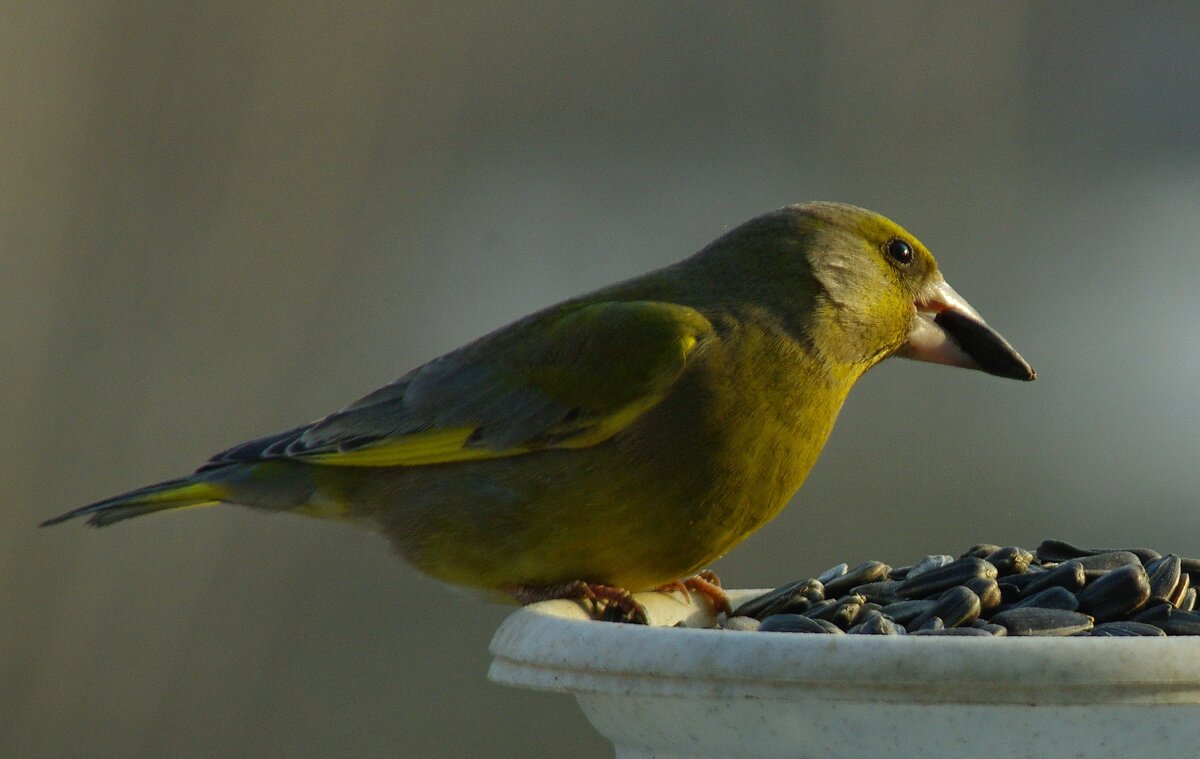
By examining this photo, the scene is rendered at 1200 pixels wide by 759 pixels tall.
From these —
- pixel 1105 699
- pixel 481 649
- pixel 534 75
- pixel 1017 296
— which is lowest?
pixel 481 649

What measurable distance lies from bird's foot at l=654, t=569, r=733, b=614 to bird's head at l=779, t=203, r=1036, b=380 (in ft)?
1.49

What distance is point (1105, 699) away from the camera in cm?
160

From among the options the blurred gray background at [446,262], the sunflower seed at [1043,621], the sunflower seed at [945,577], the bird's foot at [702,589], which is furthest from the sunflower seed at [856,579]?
the blurred gray background at [446,262]

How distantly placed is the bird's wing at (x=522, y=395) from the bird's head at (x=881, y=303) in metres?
0.25

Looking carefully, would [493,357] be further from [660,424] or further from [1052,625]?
[1052,625]

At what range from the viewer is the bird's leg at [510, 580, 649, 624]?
248 cm

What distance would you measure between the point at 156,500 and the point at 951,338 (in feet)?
5.27

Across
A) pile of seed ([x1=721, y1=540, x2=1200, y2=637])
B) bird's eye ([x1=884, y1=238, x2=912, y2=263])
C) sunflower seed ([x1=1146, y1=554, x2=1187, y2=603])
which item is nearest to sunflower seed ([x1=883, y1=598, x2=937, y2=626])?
pile of seed ([x1=721, y1=540, x2=1200, y2=637])

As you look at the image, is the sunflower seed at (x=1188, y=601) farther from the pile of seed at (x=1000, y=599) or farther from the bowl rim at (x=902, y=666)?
the bowl rim at (x=902, y=666)

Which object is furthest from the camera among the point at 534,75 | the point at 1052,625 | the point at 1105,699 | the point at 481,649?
the point at 534,75

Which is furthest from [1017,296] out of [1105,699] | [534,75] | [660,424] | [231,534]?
[1105,699]

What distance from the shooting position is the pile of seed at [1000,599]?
6.91ft

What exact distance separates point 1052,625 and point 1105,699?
495 millimetres

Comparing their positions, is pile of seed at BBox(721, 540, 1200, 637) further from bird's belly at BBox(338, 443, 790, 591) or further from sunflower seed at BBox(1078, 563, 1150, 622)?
bird's belly at BBox(338, 443, 790, 591)
